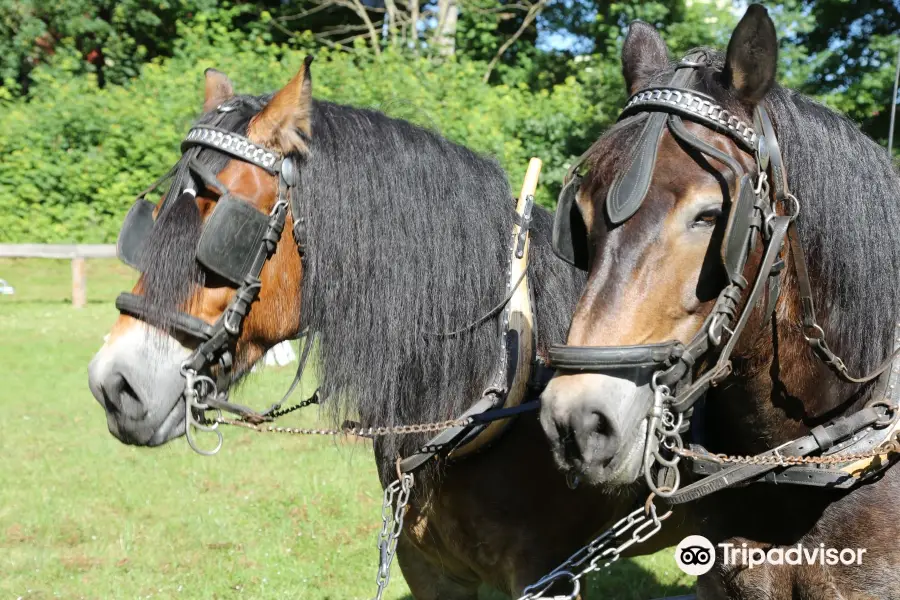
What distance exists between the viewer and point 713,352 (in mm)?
1698

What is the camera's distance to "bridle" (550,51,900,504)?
5.30ft

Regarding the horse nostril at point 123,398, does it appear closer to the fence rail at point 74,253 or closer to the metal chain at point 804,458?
the metal chain at point 804,458

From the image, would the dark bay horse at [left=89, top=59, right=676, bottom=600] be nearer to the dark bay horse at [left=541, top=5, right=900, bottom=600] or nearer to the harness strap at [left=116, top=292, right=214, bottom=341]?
the harness strap at [left=116, top=292, right=214, bottom=341]

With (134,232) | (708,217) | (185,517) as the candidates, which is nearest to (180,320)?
(134,232)

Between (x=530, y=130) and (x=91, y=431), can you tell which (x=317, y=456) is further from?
(x=530, y=130)

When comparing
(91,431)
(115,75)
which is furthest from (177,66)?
(91,431)

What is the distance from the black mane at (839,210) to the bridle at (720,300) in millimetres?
52

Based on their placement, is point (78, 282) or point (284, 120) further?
point (78, 282)

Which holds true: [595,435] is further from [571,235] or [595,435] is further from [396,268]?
[396,268]

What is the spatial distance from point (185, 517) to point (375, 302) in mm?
3187

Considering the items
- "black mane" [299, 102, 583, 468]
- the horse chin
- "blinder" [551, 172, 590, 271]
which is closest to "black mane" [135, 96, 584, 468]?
"black mane" [299, 102, 583, 468]

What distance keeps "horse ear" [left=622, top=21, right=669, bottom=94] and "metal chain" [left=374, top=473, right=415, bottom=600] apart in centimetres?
127

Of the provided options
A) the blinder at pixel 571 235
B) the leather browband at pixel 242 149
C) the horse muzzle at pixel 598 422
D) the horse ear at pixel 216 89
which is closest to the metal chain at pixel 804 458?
the horse muzzle at pixel 598 422

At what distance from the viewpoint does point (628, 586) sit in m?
4.19
